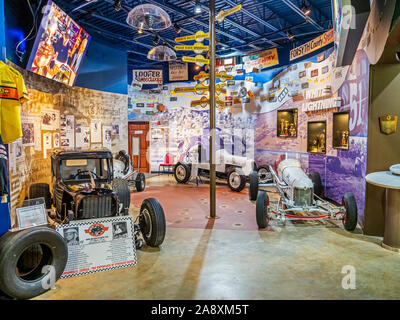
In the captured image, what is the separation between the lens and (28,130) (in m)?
6.15

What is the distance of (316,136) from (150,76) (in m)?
7.84

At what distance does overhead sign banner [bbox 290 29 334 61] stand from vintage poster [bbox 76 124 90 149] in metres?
7.12

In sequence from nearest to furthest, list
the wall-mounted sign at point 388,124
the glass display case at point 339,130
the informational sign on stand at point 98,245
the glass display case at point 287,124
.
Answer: the informational sign on stand at point 98,245, the wall-mounted sign at point 388,124, the glass display case at point 339,130, the glass display case at point 287,124

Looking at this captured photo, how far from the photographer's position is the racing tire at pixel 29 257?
9.94ft

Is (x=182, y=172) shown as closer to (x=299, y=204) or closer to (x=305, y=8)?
(x=299, y=204)

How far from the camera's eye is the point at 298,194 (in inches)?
237

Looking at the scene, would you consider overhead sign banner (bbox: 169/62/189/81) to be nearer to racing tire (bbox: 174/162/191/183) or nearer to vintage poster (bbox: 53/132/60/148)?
racing tire (bbox: 174/162/191/183)

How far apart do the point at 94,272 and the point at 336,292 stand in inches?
113

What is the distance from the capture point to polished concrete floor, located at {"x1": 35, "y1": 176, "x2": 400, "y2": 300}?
11.0ft

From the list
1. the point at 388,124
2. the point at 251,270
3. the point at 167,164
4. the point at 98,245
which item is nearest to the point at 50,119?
the point at 98,245

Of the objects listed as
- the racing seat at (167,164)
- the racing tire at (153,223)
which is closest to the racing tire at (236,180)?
the racing seat at (167,164)

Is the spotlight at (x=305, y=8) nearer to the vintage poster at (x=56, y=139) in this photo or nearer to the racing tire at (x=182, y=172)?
the racing tire at (x=182, y=172)

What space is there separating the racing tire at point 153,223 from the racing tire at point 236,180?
4909mm
